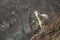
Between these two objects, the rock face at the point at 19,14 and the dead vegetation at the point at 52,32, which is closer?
the dead vegetation at the point at 52,32

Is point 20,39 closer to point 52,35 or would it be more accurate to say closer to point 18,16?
point 18,16

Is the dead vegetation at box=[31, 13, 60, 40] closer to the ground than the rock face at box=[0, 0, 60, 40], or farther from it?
closer to the ground

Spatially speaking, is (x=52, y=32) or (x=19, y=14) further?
(x=19, y=14)

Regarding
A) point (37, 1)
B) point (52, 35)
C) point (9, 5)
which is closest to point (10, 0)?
point (9, 5)

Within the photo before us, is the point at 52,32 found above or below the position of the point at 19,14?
below

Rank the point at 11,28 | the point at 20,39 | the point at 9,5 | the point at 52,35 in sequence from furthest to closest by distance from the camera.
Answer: the point at 9,5, the point at 11,28, the point at 20,39, the point at 52,35

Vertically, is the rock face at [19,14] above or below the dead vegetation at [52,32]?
above

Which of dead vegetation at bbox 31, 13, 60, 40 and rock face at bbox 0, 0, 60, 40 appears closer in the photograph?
dead vegetation at bbox 31, 13, 60, 40

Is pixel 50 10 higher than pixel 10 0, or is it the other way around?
pixel 10 0
